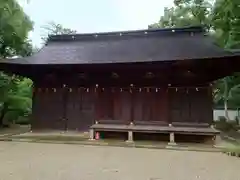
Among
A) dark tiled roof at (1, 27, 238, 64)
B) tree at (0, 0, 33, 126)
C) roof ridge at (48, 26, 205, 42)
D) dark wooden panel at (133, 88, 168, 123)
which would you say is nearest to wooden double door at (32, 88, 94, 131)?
dark tiled roof at (1, 27, 238, 64)

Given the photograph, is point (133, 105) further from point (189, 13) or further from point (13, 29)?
point (189, 13)

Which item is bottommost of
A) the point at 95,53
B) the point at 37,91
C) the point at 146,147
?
the point at 146,147

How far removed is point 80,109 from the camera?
13.2 meters

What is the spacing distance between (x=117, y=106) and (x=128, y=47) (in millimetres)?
3480

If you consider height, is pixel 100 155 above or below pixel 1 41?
below

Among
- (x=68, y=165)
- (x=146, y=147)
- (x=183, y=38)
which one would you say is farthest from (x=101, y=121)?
(x=183, y=38)

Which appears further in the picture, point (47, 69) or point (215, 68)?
point (47, 69)

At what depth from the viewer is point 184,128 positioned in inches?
410

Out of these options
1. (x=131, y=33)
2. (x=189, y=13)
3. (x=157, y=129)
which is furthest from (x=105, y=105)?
(x=189, y=13)

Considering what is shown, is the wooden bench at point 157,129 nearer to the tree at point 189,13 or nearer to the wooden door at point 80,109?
the wooden door at point 80,109

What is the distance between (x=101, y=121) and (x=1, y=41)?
8393mm

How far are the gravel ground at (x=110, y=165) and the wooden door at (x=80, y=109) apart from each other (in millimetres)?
4179

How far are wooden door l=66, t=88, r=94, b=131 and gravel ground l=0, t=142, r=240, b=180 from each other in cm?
418

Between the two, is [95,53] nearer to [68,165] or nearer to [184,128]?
[184,128]
